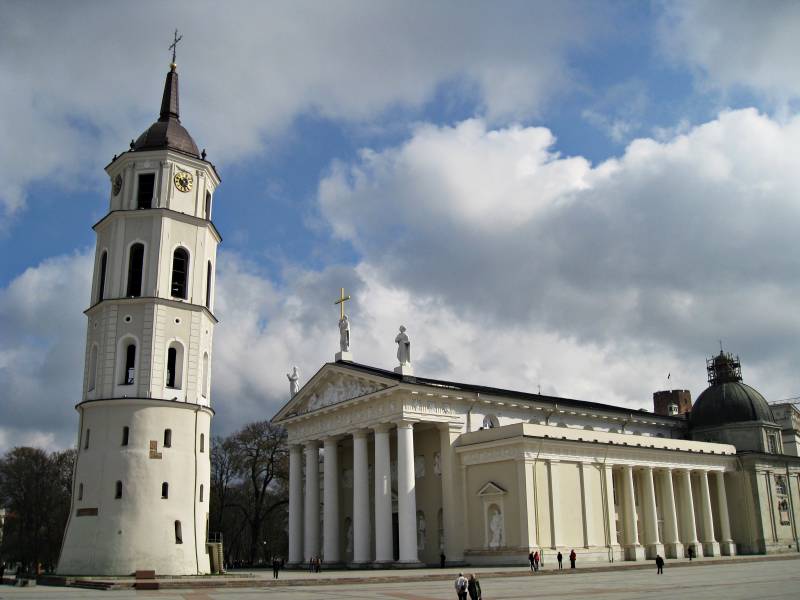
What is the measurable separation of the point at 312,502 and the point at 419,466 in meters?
9.07

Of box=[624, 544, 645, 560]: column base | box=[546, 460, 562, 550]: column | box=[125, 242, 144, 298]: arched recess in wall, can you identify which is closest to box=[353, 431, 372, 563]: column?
box=[546, 460, 562, 550]: column

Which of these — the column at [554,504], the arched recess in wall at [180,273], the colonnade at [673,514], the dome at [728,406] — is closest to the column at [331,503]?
the column at [554,504]

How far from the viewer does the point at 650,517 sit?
47.1 metres

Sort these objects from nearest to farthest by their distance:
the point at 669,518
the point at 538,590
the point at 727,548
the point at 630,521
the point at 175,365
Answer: the point at 538,590 → the point at 175,365 → the point at 630,521 → the point at 669,518 → the point at 727,548

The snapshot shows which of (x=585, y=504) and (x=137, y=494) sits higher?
(x=137, y=494)

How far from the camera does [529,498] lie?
1575 inches

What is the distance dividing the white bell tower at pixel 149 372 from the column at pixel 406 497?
10519 mm

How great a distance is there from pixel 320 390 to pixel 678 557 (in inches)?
973

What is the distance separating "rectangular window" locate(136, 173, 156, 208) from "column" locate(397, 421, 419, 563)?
58.8 feet

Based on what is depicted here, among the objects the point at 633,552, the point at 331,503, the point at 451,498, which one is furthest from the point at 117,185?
the point at 633,552

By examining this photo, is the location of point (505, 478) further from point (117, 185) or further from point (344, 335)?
point (117, 185)

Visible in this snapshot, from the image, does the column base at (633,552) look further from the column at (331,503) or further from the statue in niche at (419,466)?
the column at (331,503)

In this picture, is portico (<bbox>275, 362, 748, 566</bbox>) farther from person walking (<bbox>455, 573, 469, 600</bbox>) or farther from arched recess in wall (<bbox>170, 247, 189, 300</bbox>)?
person walking (<bbox>455, 573, 469, 600</bbox>)

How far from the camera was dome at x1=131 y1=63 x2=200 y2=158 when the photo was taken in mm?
40594
